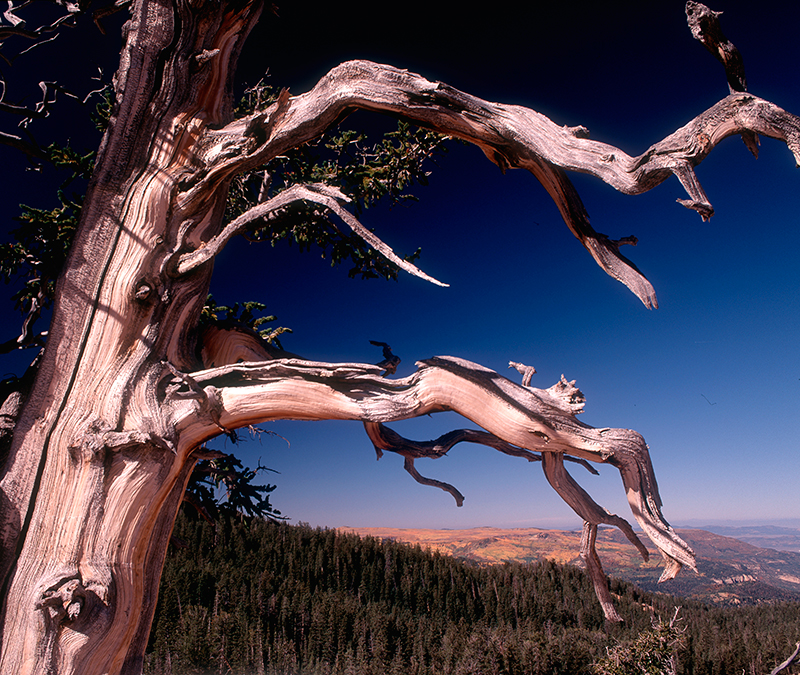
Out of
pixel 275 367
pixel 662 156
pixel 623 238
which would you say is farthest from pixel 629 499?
pixel 275 367

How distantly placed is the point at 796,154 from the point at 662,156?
624mm

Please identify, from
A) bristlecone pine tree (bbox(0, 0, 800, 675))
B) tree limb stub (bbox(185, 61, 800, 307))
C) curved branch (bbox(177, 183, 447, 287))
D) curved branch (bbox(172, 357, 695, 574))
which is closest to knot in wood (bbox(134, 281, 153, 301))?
bristlecone pine tree (bbox(0, 0, 800, 675))

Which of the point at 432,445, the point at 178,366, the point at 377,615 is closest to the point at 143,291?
the point at 178,366

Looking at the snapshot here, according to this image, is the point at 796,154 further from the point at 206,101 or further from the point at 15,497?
the point at 15,497

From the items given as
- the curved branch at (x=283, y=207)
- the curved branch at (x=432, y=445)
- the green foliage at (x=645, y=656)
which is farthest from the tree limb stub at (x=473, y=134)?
the green foliage at (x=645, y=656)

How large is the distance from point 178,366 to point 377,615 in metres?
4.99

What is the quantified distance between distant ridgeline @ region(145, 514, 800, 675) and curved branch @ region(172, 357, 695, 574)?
2057 mm

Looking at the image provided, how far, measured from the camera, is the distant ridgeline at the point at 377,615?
19.8 feet

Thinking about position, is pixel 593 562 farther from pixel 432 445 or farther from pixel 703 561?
pixel 703 561

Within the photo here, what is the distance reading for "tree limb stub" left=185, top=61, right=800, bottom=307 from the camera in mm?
3150

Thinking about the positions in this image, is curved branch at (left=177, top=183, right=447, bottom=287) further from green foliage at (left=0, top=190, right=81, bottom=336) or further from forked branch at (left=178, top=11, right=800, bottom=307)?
green foliage at (left=0, top=190, right=81, bottom=336)

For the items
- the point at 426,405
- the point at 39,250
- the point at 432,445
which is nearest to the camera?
the point at 426,405

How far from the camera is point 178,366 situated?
360 centimetres

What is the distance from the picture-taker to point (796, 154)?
262 cm
